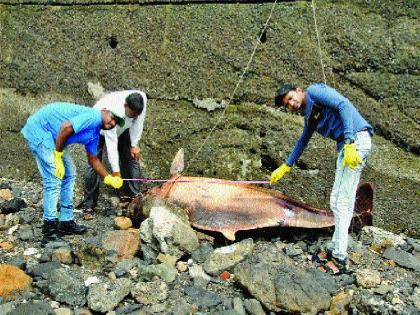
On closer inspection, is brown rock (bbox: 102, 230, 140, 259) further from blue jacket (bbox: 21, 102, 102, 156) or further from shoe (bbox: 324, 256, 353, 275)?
shoe (bbox: 324, 256, 353, 275)

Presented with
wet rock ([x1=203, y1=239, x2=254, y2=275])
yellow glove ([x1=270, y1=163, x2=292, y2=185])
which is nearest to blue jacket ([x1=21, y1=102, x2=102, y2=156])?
wet rock ([x1=203, y1=239, x2=254, y2=275])

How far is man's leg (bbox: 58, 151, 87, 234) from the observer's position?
16.3 ft

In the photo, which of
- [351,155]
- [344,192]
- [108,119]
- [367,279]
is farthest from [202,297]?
[108,119]

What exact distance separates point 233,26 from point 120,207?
230 cm

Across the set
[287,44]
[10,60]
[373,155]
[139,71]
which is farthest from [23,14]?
[373,155]

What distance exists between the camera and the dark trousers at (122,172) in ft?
18.0

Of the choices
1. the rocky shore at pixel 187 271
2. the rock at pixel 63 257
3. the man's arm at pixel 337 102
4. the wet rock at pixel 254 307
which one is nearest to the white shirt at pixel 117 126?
the rocky shore at pixel 187 271

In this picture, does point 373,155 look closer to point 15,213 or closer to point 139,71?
point 139,71

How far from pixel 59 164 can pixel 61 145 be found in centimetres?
22

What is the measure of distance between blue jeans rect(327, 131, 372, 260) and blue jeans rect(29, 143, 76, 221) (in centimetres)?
247

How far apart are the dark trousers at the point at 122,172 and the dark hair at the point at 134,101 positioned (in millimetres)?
642

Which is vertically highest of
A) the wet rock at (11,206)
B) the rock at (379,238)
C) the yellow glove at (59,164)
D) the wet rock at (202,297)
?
the yellow glove at (59,164)

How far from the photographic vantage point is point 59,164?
468 centimetres

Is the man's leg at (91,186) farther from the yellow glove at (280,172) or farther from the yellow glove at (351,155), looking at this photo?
the yellow glove at (351,155)
